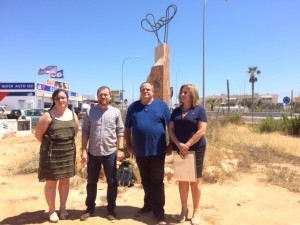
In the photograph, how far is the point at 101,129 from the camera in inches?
177

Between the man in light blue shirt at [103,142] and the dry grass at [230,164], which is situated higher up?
the man in light blue shirt at [103,142]

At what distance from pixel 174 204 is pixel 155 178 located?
4.07ft

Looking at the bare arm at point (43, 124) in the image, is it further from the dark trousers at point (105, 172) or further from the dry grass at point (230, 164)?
the dry grass at point (230, 164)

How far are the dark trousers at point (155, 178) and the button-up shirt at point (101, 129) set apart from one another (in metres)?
0.43

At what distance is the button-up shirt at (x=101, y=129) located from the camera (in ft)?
14.7

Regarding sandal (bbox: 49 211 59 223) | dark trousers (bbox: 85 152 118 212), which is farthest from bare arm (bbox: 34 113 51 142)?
sandal (bbox: 49 211 59 223)

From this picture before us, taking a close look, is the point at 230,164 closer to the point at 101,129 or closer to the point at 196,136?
the point at 196,136

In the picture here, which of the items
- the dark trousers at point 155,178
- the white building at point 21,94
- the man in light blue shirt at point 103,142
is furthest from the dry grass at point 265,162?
the white building at point 21,94

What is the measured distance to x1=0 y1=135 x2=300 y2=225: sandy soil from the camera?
15.7 ft

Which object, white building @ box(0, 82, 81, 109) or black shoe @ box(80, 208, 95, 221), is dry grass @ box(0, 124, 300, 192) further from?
white building @ box(0, 82, 81, 109)

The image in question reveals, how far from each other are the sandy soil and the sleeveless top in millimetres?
667

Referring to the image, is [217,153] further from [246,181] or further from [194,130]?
[194,130]

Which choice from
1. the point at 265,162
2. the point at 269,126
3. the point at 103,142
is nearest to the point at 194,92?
the point at 103,142

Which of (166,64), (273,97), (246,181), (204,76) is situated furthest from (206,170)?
(273,97)
